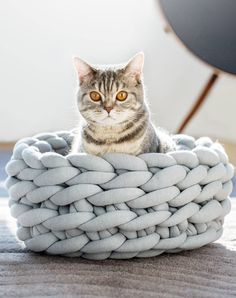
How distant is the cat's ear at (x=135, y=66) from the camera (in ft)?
3.67

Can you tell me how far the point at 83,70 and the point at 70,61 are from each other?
1.16 m

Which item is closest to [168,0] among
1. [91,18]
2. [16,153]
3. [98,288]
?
[91,18]

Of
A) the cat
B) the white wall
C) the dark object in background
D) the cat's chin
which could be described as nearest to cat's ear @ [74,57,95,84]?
the cat

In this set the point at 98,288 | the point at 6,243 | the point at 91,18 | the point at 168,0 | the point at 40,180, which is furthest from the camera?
the point at 91,18

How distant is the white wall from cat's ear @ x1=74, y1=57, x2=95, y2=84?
43.6 inches

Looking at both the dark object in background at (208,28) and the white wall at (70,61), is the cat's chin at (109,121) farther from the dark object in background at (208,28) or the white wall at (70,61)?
the white wall at (70,61)

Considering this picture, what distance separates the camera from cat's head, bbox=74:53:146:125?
3.56 ft

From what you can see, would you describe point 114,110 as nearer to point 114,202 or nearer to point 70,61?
point 114,202

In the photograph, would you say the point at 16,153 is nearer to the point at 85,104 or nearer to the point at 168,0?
the point at 85,104

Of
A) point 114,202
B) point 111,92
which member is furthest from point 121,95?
point 114,202

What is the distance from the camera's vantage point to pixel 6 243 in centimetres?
111

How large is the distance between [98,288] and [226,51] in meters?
1.01

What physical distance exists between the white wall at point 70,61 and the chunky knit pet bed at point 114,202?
1229 millimetres

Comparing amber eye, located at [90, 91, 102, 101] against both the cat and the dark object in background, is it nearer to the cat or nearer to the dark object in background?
the cat
